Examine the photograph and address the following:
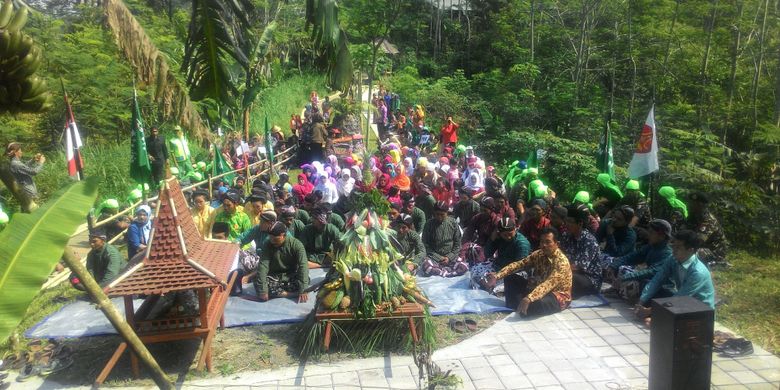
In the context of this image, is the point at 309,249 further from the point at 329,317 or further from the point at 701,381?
the point at 701,381

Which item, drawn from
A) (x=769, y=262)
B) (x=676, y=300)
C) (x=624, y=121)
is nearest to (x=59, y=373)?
(x=676, y=300)

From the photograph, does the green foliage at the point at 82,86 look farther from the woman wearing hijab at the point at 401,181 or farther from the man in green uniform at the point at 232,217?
the woman wearing hijab at the point at 401,181

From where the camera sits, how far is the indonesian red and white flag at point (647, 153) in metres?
8.67

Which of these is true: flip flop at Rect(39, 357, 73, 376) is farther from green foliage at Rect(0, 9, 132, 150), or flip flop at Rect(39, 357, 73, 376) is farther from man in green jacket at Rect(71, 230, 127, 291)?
green foliage at Rect(0, 9, 132, 150)

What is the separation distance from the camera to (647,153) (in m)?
8.73

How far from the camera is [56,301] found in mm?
7602

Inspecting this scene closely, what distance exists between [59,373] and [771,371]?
6867 mm

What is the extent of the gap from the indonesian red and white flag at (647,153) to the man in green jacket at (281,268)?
5232 millimetres

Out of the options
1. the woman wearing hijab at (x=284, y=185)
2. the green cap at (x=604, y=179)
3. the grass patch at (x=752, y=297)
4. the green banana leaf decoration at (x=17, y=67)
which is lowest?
the grass patch at (x=752, y=297)

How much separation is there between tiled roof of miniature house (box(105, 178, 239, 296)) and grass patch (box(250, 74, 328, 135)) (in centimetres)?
1414

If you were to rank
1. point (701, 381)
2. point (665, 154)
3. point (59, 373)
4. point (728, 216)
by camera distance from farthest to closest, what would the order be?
point (665, 154) < point (728, 216) < point (59, 373) < point (701, 381)

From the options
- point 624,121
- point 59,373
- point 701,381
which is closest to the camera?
point 701,381

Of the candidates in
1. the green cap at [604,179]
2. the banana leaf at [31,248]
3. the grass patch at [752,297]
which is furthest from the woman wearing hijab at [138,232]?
the grass patch at [752,297]

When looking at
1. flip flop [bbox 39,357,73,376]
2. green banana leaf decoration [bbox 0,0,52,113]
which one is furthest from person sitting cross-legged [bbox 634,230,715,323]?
flip flop [bbox 39,357,73,376]
